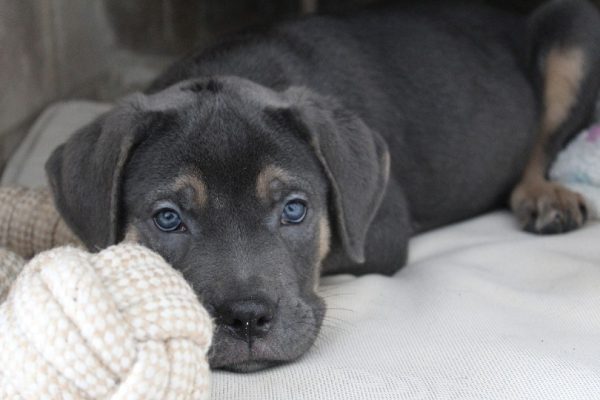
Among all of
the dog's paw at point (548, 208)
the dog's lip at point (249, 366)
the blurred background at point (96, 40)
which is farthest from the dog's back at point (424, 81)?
the dog's lip at point (249, 366)

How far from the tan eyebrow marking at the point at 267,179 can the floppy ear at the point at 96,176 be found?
0.56m

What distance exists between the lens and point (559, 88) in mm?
5531

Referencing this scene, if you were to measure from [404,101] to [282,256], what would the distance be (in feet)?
6.38

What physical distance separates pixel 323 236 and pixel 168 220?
709mm

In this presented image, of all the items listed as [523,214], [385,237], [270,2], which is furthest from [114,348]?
[270,2]

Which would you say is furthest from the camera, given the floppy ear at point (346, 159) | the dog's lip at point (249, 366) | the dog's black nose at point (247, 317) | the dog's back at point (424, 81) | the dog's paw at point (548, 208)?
the dog's paw at point (548, 208)

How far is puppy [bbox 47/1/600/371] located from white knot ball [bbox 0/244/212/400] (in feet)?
1.72

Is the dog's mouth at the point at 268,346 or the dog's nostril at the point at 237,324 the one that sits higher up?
the dog's nostril at the point at 237,324

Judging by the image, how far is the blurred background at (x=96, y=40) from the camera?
5824 millimetres

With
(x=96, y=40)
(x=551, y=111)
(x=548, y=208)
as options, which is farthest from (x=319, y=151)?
(x=96, y=40)

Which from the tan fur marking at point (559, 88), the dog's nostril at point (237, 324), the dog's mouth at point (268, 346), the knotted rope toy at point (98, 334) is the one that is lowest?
the tan fur marking at point (559, 88)

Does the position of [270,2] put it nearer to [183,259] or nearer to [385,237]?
[385,237]

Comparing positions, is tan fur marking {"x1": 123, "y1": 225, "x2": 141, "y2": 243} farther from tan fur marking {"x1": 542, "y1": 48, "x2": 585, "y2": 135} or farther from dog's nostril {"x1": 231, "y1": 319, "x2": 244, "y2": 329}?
tan fur marking {"x1": 542, "y1": 48, "x2": 585, "y2": 135}

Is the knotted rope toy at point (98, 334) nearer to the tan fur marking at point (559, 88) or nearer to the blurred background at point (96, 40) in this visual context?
the blurred background at point (96, 40)
